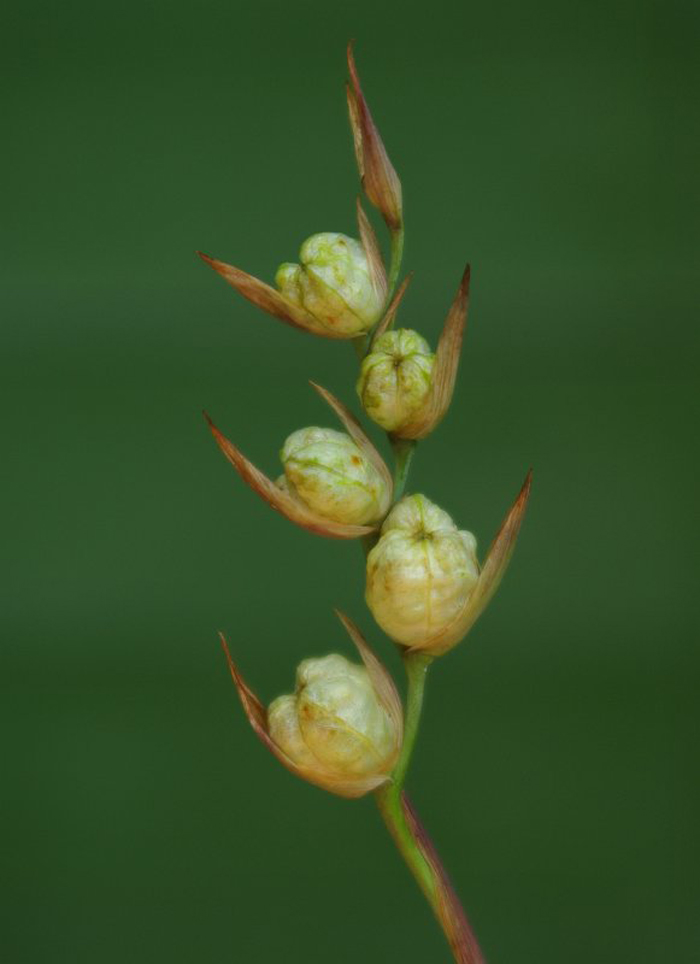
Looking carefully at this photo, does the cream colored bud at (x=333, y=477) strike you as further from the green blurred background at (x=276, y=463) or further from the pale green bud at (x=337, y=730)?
the green blurred background at (x=276, y=463)

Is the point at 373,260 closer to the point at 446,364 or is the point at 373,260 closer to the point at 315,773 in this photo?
the point at 446,364

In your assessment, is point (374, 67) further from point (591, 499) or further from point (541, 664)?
point (541, 664)

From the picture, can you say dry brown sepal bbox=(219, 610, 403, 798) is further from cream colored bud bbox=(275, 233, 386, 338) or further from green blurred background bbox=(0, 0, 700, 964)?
green blurred background bbox=(0, 0, 700, 964)

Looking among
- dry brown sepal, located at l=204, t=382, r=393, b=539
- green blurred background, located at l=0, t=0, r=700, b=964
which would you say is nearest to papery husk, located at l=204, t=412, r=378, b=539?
dry brown sepal, located at l=204, t=382, r=393, b=539

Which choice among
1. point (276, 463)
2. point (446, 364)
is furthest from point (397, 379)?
point (276, 463)

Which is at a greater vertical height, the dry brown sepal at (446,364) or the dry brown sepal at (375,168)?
the dry brown sepal at (375,168)

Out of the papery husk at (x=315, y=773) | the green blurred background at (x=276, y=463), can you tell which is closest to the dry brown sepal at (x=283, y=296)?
the papery husk at (x=315, y=773)

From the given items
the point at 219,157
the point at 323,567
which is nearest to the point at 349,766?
the point at 323,567
